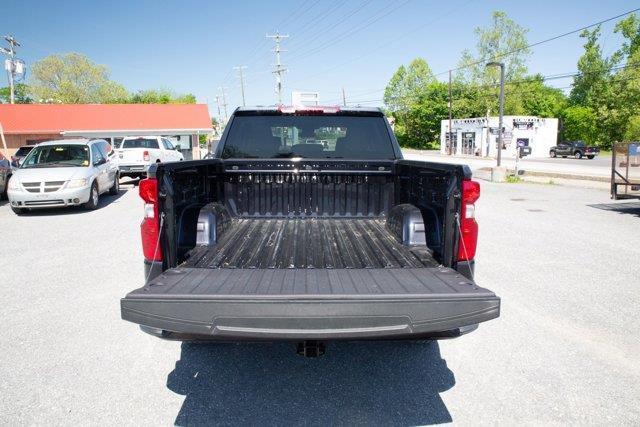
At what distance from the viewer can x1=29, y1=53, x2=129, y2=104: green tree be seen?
260 ft

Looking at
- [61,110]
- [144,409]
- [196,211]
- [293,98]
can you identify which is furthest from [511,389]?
[61,110]

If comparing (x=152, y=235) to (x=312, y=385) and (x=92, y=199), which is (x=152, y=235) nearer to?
(x=312, y=385)

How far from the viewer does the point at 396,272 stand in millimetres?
3031

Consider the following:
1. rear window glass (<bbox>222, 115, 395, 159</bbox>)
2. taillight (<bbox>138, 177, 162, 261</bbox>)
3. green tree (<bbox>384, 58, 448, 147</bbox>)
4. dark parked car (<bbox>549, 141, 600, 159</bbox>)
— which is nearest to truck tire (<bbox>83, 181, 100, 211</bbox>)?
rear window glass (<bbox>222, 115, 395, 159</bbox>)

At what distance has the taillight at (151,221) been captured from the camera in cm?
316

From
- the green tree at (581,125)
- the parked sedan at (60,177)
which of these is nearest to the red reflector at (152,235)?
the parked sedan at (60,177)

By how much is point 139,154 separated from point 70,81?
72.5m

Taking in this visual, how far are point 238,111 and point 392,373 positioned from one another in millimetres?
3070

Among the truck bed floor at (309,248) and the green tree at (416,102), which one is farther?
the green tree at (416,102)

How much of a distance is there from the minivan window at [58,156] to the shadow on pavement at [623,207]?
47.8ft

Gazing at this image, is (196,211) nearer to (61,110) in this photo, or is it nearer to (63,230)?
(63,230)

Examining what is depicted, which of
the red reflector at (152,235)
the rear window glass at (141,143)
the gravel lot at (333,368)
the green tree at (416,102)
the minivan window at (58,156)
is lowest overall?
the gravel lot at (333,368)

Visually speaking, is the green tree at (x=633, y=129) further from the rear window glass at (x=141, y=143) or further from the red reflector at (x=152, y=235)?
the red reflector at (x=152, y=235)

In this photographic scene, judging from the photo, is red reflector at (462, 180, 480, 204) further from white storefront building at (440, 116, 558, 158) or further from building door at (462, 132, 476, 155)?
building door at (462, 132, 476, 155)
